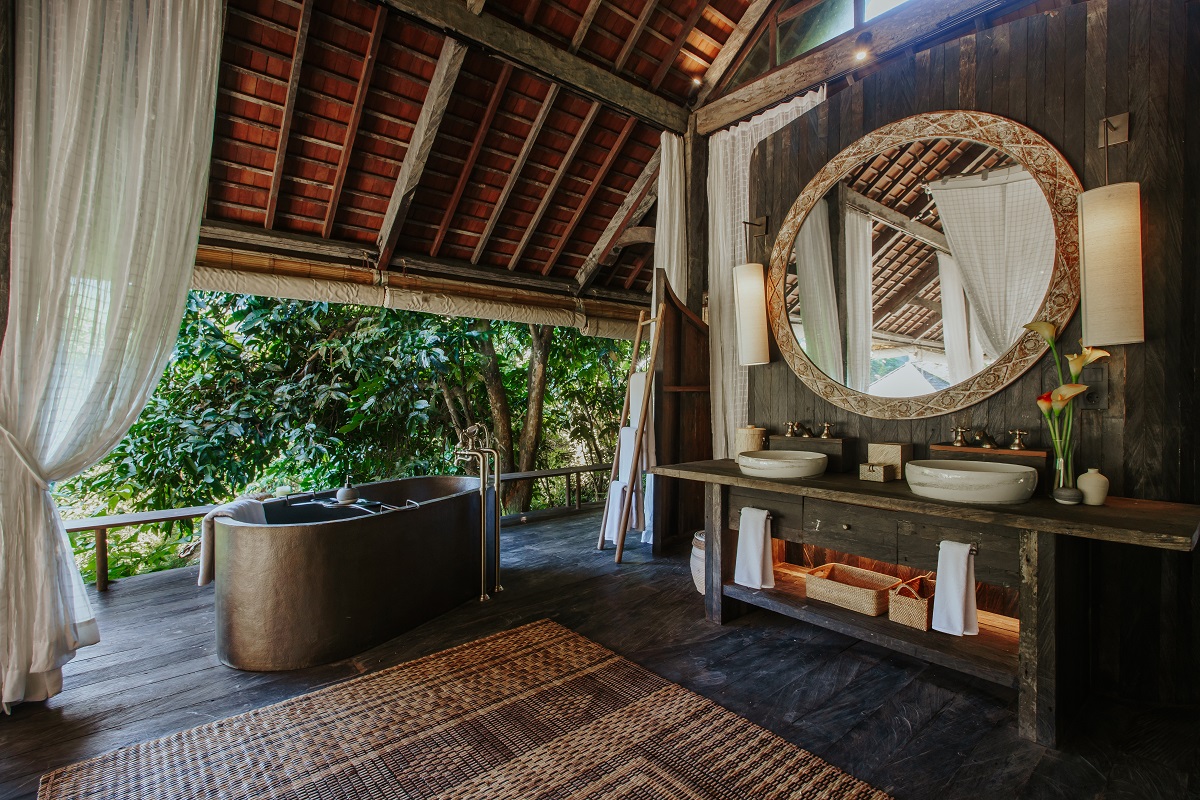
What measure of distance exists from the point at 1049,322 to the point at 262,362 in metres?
5.53

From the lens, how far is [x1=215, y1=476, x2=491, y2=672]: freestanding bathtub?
2.33 metres

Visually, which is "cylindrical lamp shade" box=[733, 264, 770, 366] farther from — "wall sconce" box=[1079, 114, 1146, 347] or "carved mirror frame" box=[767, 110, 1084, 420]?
"wall sconce" box=[1079, 114, 1146, 347]

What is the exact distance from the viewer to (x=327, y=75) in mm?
3453

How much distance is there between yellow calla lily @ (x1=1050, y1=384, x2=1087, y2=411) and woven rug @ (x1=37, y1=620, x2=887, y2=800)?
1.44 meters

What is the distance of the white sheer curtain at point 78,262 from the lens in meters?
2.04

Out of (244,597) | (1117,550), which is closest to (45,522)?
(244,597)

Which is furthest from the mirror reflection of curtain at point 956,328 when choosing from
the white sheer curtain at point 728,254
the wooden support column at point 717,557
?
the white sheer curtain at point 728,254

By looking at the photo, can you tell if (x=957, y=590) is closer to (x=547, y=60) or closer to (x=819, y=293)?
(x=819, y=293)

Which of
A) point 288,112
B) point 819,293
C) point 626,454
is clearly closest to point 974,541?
point 819,293

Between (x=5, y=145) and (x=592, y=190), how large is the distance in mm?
3658

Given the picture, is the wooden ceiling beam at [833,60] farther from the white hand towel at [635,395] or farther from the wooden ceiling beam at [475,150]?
the white hand towel at [635,395]

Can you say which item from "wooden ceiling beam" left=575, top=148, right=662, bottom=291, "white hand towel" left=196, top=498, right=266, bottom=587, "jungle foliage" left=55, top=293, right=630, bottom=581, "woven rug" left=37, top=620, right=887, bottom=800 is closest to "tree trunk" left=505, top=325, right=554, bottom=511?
"jungle foliage" left=55, top=293, right=630, bottom=581

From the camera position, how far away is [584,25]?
381cm

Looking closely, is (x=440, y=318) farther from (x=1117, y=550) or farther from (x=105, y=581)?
(x=1117, y=550)
